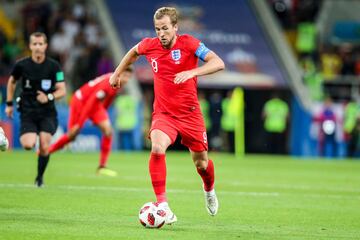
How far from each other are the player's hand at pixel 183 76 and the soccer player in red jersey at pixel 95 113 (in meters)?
8.69

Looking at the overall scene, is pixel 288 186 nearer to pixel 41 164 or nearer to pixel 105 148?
pixel 105 148

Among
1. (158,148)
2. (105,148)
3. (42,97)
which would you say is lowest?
(105,148)

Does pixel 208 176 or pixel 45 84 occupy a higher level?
pixel 45 84

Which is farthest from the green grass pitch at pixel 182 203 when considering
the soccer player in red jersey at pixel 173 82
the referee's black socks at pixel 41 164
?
the soccer player in red jersey at pixel 173 82

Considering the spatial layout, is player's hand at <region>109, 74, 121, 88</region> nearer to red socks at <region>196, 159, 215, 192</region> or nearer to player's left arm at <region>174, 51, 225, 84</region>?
player's left arm at <region>174, 51, 225, 84</region>

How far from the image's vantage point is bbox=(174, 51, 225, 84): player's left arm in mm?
9306

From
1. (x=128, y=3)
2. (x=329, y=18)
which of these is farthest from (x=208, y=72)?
(x=329, y=18)

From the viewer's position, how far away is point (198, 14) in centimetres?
3266

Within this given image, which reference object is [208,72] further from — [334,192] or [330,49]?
[330,49]

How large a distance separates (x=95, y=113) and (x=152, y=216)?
29.7 feet

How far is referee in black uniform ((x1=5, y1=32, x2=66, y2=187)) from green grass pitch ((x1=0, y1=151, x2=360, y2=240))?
805 millimetres

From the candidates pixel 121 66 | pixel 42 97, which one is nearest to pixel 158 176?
pixel 121 66

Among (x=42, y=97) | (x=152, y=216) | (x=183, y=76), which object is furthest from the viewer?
(x=42, y=97)

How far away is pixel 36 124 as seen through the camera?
46.7 feet
